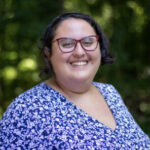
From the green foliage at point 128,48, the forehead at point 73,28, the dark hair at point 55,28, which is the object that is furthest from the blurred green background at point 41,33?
the forehead at point 73,28

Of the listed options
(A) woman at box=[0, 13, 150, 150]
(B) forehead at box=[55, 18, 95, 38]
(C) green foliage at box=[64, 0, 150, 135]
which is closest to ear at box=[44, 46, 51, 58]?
(A) woman at box=[0, 13, 150, 150]

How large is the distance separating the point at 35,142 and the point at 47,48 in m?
0.67

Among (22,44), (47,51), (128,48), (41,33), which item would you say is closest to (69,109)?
(47,51)

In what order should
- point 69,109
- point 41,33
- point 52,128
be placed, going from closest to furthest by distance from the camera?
point 52,128, point 69,109, point 41,33

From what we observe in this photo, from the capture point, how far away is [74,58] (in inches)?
65.7

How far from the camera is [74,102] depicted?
1.76 meters

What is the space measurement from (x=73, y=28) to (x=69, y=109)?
53 centimetres

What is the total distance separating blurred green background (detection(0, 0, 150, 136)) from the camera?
3.23 metres

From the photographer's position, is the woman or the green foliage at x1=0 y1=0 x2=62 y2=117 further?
the green foliage at x1=0 y1=0 x2=62 y2=117

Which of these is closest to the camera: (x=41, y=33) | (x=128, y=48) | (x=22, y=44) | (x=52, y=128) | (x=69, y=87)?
(x=52, y=128)

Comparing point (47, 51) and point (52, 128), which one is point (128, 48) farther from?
point (52, 128)

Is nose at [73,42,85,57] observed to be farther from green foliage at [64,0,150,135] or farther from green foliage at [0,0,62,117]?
green foliage at [64,0,150,135]

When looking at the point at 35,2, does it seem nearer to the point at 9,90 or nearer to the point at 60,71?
the point at 9,90

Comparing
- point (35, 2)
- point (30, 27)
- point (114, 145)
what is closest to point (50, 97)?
point (114, 145)
